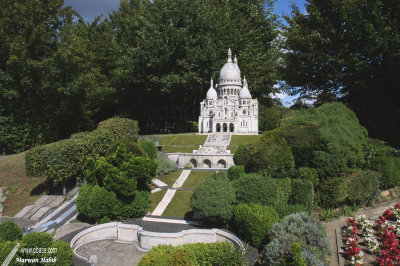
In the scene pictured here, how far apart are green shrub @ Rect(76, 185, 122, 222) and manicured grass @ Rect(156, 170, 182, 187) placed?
26.6 ft

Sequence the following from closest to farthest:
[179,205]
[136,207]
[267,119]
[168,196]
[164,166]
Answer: [136,207] < [179,205] < [168,196] < [164,166] < [267,119]

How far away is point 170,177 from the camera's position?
26906mm

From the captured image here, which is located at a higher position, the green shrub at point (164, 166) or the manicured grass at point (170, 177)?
the green shrub at point (164, 166)

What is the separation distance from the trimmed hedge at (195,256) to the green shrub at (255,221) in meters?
2.29

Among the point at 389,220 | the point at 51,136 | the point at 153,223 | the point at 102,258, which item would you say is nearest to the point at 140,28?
the point at 51,136

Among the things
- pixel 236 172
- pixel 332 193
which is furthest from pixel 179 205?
pixel 332 193

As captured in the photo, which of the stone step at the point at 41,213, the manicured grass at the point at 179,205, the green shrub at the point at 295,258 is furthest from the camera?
the manicured grass at the point at 179,205

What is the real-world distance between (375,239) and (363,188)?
174 inches

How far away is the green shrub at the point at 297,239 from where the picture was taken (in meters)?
11.7

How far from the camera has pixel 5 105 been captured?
3422 cm

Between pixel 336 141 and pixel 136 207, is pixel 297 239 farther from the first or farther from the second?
pixel 136 207

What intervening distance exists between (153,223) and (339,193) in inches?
487

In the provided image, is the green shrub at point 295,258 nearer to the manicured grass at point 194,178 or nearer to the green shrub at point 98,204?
the green shrub at point 98,204

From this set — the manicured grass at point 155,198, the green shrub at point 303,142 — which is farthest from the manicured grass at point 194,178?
the green shrub at point 303,142
